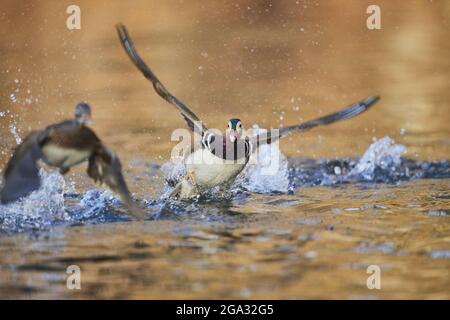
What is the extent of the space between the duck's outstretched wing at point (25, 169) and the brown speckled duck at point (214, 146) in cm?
144

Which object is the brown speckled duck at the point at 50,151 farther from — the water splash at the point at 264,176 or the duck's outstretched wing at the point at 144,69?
the water splash at the point at 264,176

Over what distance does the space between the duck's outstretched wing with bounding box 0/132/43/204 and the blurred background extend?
2968 mm

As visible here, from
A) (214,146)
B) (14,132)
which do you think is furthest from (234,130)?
(14,132)

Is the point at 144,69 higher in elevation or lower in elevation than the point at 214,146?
higher

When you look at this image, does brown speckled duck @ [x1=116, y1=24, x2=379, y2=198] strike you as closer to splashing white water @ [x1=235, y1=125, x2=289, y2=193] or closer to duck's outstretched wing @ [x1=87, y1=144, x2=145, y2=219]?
splashing white water @ [x1=235, y1=125, x2=289, y2=193]

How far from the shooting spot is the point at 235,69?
13.0 m

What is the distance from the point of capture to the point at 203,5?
16.0 m

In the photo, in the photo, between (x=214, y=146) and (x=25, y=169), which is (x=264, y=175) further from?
(x=25, y=169)

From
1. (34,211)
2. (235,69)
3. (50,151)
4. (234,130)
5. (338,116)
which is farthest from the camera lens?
(235,69)

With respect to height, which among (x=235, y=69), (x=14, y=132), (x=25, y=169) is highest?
(x=235, y=69)

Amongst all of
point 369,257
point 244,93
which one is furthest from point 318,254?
point 244,93

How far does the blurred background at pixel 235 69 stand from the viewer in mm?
10250

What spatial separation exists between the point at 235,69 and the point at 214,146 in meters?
5.67

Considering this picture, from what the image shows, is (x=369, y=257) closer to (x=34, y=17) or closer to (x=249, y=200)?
(x=249, y=200)
